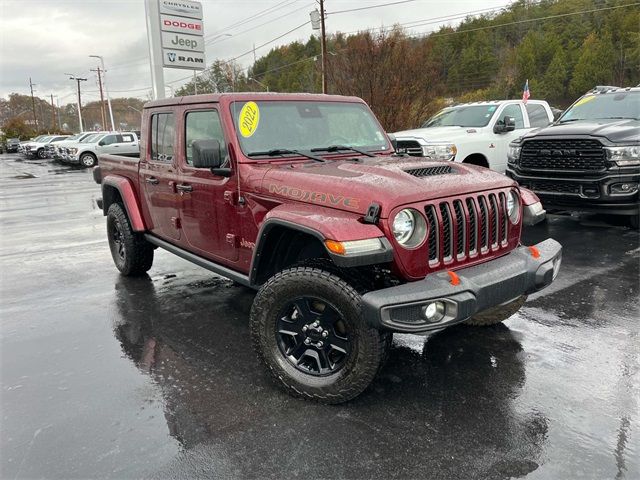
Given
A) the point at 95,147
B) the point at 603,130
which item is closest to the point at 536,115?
the point at 603,130

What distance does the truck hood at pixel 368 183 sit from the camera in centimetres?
291

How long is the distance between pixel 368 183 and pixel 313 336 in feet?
3.22

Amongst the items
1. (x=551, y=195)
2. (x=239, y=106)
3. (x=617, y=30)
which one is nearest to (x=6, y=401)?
(x=239, y=106)

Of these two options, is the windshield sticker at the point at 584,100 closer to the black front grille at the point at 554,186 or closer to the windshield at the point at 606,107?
the windshield at the point at 606,107

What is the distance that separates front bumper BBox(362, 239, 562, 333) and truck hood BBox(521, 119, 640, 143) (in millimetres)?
4466

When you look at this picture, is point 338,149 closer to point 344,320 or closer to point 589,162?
point 344,320

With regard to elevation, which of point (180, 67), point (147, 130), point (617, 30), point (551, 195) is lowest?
point (551, 195)

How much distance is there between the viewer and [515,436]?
275 cm

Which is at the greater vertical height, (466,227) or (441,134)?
(441,134)

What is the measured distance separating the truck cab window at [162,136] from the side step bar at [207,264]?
0.82m

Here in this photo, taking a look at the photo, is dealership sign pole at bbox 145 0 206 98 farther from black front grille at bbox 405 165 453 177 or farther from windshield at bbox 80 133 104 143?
windshield at bbox 80 133 104 143

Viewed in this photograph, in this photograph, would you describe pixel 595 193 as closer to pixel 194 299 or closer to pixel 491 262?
pixel 491 262

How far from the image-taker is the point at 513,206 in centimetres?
362

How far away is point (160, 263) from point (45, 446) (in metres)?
3.97
